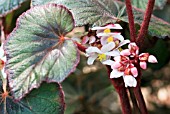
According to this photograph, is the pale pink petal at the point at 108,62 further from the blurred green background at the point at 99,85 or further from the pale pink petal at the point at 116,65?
the blurred green background at the point at 99,85

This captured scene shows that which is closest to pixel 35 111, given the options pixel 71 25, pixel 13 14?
pixel 71 25

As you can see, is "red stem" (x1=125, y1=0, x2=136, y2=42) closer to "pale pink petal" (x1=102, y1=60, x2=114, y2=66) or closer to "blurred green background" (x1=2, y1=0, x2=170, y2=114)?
"pale pink petal" (x1=102, y1=60, x2=114, y2=66)

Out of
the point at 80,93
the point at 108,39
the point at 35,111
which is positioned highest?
the point at 108,39

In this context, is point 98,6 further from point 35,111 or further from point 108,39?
point 35,111

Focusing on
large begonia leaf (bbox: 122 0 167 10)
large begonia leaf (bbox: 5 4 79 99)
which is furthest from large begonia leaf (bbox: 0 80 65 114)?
large begonia leaf (bbox: 122 0 167 10)

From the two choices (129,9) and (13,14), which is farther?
(13,14)

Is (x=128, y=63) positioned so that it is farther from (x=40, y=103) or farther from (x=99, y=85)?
(x=99, y=85)
